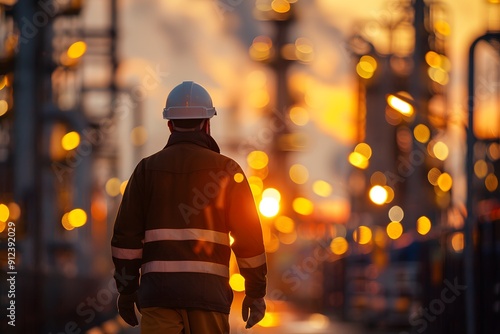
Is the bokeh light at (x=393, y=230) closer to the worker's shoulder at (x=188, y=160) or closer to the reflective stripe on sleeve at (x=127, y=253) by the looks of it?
the worker's shoulder at (x=188, y=160)

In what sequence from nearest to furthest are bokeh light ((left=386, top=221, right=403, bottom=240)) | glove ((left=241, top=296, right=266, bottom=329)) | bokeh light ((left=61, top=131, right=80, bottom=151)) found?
glove ((left=241, top=296, right=266, bottom=329)) < bokeh light ((left=386, top=221, right=403, bottom=240)) < bokeh light ((left=61, top=131, right=80, bottom=151))

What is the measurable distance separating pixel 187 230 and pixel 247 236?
341 mm

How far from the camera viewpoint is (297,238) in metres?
115

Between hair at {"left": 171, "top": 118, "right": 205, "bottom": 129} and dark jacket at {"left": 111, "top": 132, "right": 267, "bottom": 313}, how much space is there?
4.0 inches

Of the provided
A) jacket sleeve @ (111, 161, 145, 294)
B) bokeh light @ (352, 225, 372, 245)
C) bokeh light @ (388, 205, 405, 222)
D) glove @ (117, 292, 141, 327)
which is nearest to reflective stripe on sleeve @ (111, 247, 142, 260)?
jacket sleeve @ (111, 161, 145, 294)

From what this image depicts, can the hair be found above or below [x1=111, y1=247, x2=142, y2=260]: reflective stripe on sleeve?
above

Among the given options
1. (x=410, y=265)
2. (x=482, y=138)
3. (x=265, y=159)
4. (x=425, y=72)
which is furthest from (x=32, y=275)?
(x=265, y=159)

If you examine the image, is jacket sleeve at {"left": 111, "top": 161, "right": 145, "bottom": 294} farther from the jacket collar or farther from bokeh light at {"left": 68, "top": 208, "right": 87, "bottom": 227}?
bokeh light at {"left": 68, "top": 208, "right": 87, "bottom": 227}

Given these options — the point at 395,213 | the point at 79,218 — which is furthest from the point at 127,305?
the point at 395,213

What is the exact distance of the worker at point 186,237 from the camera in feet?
26.2

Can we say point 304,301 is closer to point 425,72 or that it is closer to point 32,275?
point 425,72

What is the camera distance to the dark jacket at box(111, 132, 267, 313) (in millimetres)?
8023

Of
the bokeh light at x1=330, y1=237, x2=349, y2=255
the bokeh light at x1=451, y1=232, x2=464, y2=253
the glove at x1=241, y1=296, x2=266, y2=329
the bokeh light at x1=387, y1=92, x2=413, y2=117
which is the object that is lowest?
the bokeh light at x1=330, y1=237, x2=349, y2=255

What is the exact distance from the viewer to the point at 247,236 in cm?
819
